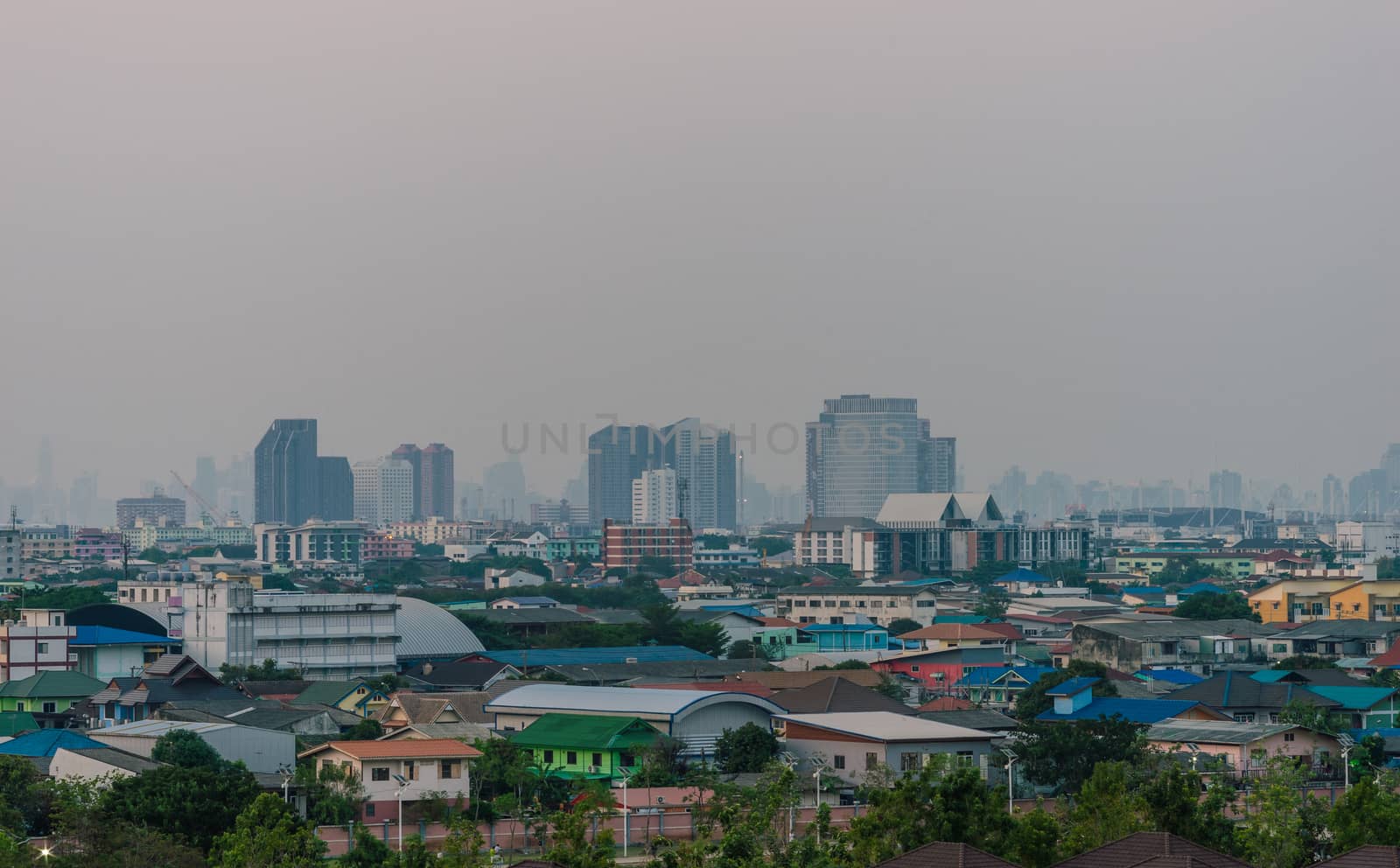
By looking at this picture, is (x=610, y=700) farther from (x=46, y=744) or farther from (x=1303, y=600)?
(x=1303, y=600)

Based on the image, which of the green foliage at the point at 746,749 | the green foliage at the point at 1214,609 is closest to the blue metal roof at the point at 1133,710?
the green foliage at the point at 746,749

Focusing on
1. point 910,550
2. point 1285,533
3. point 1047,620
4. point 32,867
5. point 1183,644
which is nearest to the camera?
point 32,867

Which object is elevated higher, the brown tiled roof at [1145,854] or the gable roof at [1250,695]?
the brown tiled roof at [1145,854]

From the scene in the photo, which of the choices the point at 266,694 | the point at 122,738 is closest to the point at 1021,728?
the point at 122,738

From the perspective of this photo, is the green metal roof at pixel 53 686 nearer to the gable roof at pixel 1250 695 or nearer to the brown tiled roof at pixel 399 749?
the brown tiled roof at pixel 399 749

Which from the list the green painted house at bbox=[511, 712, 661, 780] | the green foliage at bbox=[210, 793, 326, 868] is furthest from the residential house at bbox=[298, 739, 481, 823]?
the green foliage at bbox=[210, 793, 326, 868]

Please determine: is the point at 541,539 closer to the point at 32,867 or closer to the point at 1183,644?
the point at 1183,644
